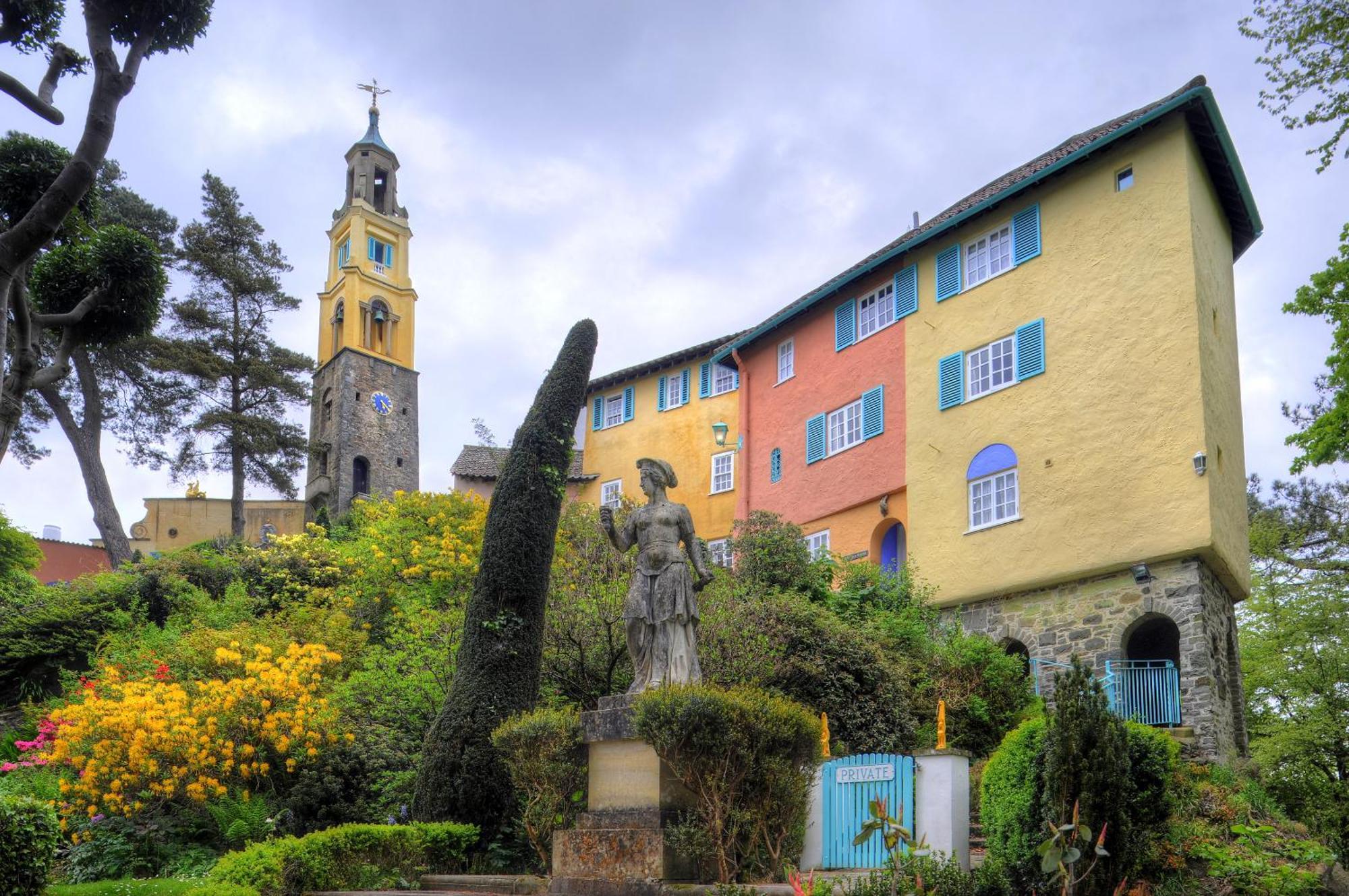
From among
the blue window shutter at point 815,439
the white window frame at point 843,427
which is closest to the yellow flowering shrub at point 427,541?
the blue window shutter at point 815,439

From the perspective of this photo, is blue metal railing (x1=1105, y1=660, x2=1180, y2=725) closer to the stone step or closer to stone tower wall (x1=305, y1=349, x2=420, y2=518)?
the stone step

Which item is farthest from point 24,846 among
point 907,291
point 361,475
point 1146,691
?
point 361,475

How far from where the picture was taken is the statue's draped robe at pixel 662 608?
10.7 meters

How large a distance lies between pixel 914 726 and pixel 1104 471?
231 inches

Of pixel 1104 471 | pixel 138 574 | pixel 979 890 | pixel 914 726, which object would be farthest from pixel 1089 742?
pixel 138 574

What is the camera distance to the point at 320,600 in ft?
80.6

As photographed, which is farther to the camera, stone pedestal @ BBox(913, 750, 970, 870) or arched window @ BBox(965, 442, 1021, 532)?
arched window @ BBox(965, 442, 1021, 532)

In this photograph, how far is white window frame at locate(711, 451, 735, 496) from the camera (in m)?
30.9

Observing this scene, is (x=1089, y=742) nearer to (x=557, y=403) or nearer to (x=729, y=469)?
(x=557, y=403)

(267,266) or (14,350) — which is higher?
(267,266)

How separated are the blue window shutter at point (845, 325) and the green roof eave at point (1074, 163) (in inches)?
17.9

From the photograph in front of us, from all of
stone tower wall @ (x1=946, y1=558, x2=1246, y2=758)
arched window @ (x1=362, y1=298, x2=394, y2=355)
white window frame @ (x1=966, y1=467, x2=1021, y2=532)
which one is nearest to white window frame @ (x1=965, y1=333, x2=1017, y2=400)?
white window frame @ (x1=966, y1=467, x2=1021, y2=532)

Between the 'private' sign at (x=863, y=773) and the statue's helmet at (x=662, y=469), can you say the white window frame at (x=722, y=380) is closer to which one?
the statue's helmet at (x=662, y=469)

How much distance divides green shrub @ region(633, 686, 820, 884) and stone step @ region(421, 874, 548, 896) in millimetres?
1851
